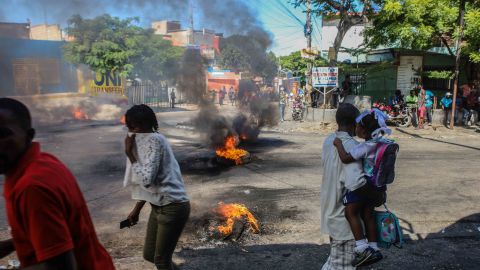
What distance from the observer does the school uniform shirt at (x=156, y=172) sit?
2.83 metres

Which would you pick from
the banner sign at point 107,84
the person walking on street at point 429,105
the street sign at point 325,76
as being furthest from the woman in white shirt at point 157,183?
the banner sign at point 107,84

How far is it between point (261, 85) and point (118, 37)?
9.40m

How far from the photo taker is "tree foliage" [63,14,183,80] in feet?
49.0

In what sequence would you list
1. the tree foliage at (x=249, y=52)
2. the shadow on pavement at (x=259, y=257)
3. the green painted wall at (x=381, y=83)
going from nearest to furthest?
1. the shadow on pavement at (x=259, y=257)
2. the tree foliage at (x=249, y=52)
3. the green painted wall at (x=381, y=83)

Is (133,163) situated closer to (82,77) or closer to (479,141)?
(479,141)

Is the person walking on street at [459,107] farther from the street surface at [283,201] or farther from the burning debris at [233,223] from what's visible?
the burning debris at [233,223]

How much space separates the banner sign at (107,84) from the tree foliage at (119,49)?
44cm

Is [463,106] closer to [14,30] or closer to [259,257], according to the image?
[259,257]

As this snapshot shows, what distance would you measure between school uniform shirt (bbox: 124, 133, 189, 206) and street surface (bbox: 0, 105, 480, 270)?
3.85 feet

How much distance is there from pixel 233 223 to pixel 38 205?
3433 mm

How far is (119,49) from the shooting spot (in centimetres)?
2012

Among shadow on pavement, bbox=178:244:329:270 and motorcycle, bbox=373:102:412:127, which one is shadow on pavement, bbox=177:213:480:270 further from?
motorcycle, bbox=373:102:412:127

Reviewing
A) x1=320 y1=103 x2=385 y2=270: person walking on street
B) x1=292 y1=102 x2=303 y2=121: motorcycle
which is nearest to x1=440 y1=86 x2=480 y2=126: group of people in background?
x1=292 y1=102 x2=303 y2=121: motorcycle

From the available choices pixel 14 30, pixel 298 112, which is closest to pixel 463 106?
pixel 298 112
